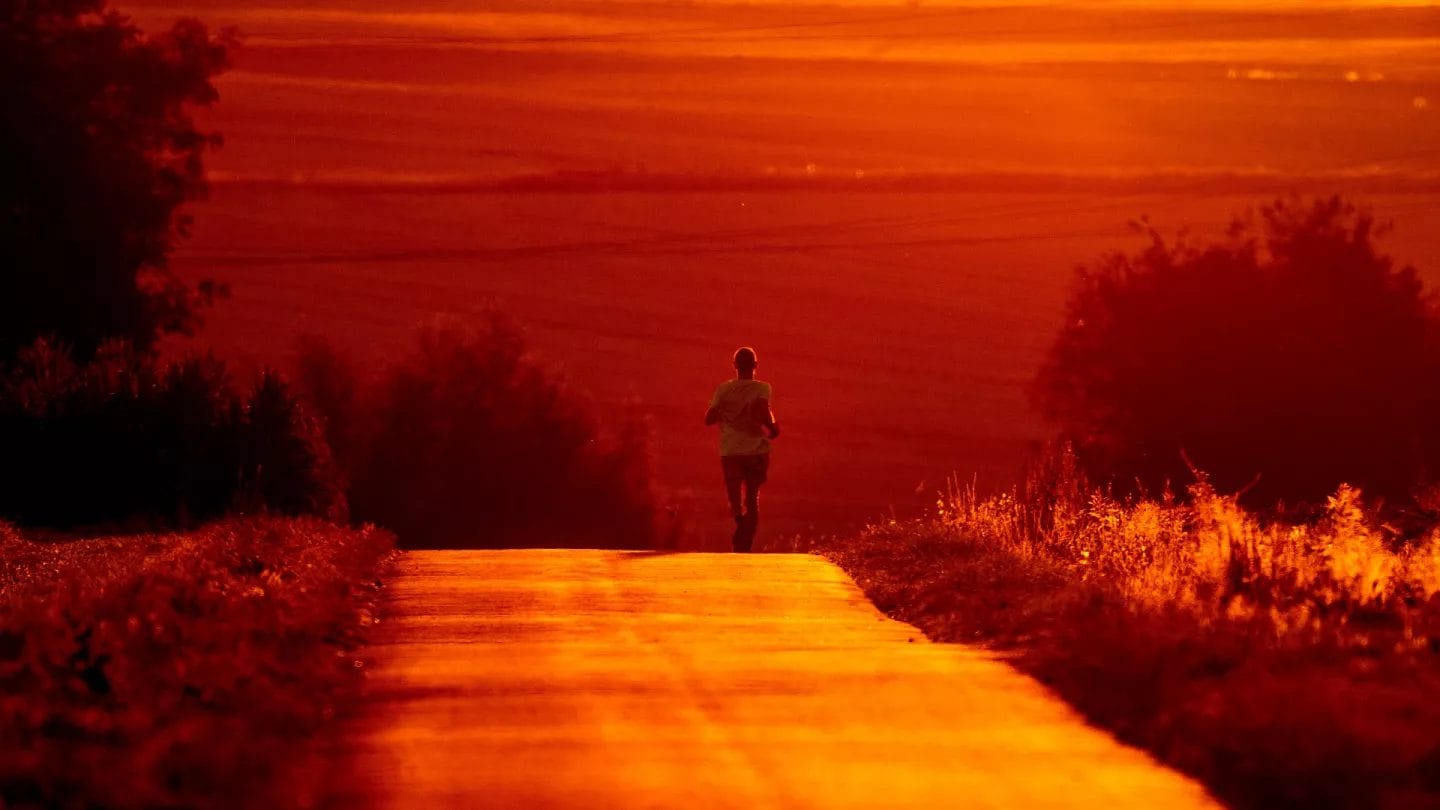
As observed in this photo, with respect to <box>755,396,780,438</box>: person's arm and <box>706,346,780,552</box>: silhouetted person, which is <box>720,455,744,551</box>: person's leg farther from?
<box>755,396,780,438</box>: person's arm

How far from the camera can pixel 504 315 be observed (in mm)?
69625

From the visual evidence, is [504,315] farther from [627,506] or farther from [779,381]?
[779,381]

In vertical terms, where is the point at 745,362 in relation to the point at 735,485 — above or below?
above

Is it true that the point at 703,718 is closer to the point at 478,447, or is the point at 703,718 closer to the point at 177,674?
the point at 177,674

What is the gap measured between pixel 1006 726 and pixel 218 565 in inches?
273

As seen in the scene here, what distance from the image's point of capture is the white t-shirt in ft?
73.5

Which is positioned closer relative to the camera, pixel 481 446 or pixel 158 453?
pixel 158 453

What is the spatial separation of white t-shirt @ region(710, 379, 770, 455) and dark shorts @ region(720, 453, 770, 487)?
6cm

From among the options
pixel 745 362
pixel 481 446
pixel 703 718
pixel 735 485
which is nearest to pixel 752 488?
pixel 735 485

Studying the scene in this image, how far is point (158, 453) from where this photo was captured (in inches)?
961

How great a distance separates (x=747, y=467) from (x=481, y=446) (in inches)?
1701

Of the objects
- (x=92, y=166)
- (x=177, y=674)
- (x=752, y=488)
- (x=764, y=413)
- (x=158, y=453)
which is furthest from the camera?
(x=92, y=166)

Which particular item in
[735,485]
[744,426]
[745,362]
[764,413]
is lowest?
[735,485]

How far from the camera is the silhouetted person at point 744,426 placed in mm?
22391
